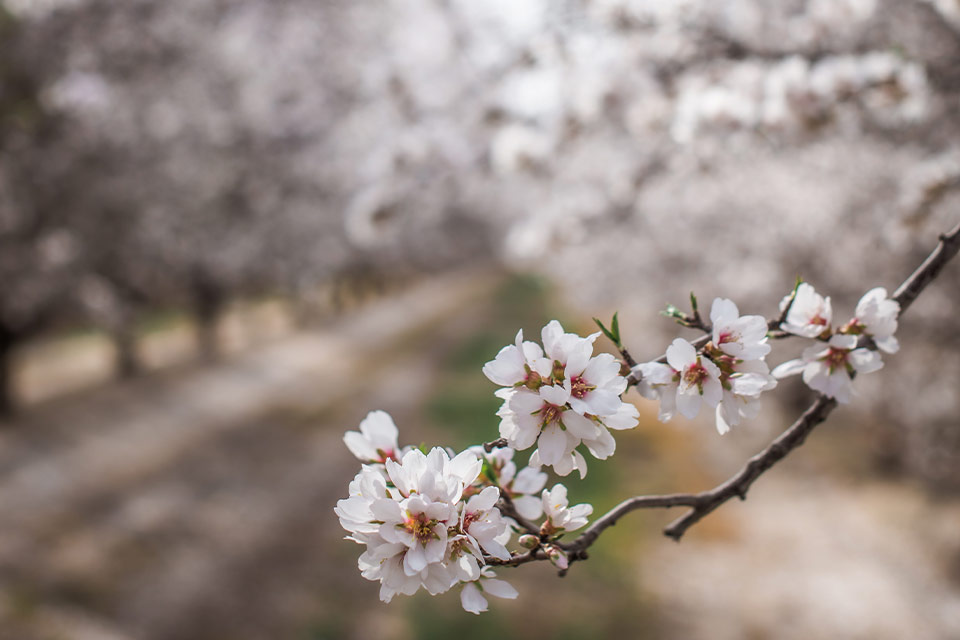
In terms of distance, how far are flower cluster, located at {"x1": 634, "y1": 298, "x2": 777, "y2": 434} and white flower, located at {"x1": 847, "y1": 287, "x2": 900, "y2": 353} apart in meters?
0.20

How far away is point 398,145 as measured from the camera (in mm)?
4395

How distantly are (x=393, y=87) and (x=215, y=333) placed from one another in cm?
1374

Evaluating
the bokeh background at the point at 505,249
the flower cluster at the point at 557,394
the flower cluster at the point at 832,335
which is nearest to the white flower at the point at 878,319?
the flower cluster at the point at 832,335

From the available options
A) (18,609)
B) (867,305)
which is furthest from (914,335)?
(18,609)

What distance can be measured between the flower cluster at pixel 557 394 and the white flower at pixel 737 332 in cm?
18

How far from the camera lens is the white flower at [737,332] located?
1077mm

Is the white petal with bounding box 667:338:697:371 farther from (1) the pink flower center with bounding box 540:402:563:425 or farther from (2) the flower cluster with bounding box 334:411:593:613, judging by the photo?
(2) the flower cluster with bounding box 334:411:593:613

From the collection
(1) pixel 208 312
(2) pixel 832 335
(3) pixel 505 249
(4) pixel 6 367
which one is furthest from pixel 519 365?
(1) pixel 208 312

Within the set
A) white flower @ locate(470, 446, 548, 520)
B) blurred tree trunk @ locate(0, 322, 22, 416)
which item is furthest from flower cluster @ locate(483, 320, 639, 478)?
blurred tree trunk @ locate(0, 322, 22, 416)

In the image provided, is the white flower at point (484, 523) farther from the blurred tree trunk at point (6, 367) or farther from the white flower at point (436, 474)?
the blurred tree trunk at point (6, 367)

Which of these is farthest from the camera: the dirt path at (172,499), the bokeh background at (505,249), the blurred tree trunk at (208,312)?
the blurred tree trunk at (208,312)

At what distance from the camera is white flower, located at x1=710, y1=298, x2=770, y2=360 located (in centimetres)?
108

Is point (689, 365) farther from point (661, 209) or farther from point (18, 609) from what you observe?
point (661, 209)

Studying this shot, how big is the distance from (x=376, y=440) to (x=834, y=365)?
82 cm
